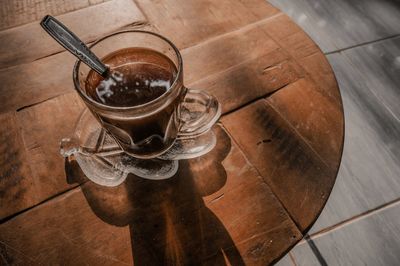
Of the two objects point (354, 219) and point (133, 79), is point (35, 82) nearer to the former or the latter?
point (133, 79)

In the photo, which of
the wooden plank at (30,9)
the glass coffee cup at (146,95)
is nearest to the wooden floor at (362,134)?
the glass coffee cup at (146,95)

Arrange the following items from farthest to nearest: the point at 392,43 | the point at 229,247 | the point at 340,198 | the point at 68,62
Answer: the point at 392,43 → the point at 340,198 → the point at 68,62 → the point at 229,247

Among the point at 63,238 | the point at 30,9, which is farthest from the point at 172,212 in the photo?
the point at 30,9

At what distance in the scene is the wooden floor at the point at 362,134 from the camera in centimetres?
109

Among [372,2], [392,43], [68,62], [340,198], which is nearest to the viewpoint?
[68,62]

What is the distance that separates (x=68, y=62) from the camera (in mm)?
715

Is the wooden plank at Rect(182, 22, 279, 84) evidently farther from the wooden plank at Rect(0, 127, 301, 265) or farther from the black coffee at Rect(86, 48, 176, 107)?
the wooden plank at Rect(0, 127, 301, 265)

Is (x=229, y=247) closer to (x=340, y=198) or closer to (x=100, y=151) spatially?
(x=100, y=151)

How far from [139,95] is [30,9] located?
574 millimetres

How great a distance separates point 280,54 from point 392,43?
1492mm

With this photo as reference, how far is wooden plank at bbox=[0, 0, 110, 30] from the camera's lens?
2.65 ft

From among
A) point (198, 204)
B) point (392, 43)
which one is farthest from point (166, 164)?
point (392, 43)

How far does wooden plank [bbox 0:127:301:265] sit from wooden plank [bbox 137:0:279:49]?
1.33 feet

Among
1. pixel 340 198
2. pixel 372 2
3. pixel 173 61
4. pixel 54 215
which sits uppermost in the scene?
pixel 372 2
